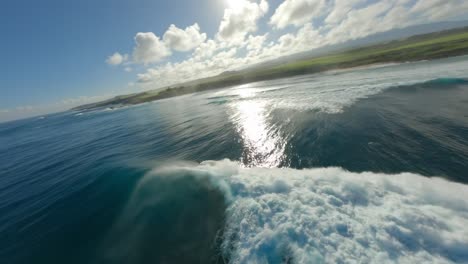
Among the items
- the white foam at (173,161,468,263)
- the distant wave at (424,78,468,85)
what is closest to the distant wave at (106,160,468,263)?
the white foam at (173,161,468,263)

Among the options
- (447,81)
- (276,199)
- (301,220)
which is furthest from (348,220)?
(447,81)

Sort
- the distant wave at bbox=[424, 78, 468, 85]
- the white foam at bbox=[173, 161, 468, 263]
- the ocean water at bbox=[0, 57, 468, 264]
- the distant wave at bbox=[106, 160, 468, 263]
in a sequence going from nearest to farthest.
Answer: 1. the white foam at bbox=[173, 161, 468, 263]
2. the distant wave at bbox=[106, 160, 468, 263]
3. the ocean water at bbox=[0, 57, 468, 264]
4. the distant wave at bbox=[424, 78, 468, 85]

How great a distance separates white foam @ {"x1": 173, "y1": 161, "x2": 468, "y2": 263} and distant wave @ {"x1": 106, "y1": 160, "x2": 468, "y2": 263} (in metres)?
0.03

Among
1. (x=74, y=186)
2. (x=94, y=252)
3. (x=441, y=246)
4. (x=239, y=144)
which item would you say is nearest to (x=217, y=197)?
(x=94, y=252)

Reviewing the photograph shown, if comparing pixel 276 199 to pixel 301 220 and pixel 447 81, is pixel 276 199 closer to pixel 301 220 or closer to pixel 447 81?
pixel 301 220

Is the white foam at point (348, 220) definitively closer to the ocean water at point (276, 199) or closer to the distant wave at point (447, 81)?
the ocean water at point (276, 199)

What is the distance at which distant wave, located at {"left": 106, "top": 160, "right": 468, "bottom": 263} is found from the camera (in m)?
5.44

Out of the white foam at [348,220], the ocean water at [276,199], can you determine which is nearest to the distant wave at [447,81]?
the ocean water at [276,199]

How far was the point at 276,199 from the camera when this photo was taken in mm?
8055

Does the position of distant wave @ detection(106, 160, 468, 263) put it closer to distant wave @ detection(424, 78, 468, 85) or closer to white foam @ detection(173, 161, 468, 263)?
white foam @ detection(173, 161, 468, 263)

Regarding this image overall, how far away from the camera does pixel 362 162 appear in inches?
388

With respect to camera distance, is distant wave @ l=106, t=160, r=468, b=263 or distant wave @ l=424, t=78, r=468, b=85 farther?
distant wave @ l=424, t=78, r=468, b=85

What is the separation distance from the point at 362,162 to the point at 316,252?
6.45 metres

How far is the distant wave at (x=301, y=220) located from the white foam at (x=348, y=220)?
0.03 meters
